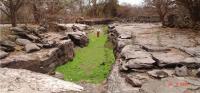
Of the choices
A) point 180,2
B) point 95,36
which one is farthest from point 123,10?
point 180,2

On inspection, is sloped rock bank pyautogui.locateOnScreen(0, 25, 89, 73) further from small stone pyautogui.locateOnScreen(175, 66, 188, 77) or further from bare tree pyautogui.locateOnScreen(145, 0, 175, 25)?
bare tree pyautogui.locateOnScreen(145, 0, 175, 25)

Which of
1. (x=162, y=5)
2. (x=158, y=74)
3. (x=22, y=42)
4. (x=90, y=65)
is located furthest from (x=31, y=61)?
(x=162, y=5)

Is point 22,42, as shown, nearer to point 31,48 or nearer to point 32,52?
point 31,48

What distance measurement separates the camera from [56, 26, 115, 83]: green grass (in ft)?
25.7

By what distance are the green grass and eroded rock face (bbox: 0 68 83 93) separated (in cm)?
117

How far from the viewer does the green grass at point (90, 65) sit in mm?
7845

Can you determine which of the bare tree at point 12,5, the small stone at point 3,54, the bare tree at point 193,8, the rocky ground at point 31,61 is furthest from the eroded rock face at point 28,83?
the bare tree at point 193,8

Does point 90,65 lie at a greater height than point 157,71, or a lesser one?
lesser

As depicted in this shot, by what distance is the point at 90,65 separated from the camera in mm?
9242

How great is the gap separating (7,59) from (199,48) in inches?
184

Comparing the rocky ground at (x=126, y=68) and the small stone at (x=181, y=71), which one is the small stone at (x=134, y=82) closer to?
the rocky ground at (x=126, y=68)

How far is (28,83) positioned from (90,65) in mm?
3395

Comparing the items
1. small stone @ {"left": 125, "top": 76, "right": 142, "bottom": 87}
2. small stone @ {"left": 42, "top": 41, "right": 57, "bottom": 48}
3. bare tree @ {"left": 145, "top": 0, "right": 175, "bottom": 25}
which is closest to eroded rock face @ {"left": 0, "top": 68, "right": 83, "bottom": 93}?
small stone @ {"left": 125, "top": 76, "right": 142, "bottom": 87}

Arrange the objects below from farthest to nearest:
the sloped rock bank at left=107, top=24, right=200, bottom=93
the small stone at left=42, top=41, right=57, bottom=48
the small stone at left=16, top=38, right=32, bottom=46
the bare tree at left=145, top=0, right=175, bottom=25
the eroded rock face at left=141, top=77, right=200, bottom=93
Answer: the bare tree at left=145, top=0, right=175, bottom=25 → the small stone at left=42, top=41, right=57, bottom=48 → the small stone at left=16, top=38, right=32, bottom=46 → the sloped rock bank at left=107, top=24, right=200, bottom=93 → the eroded rock face at left=141, top=77, right=200, bottom=93
